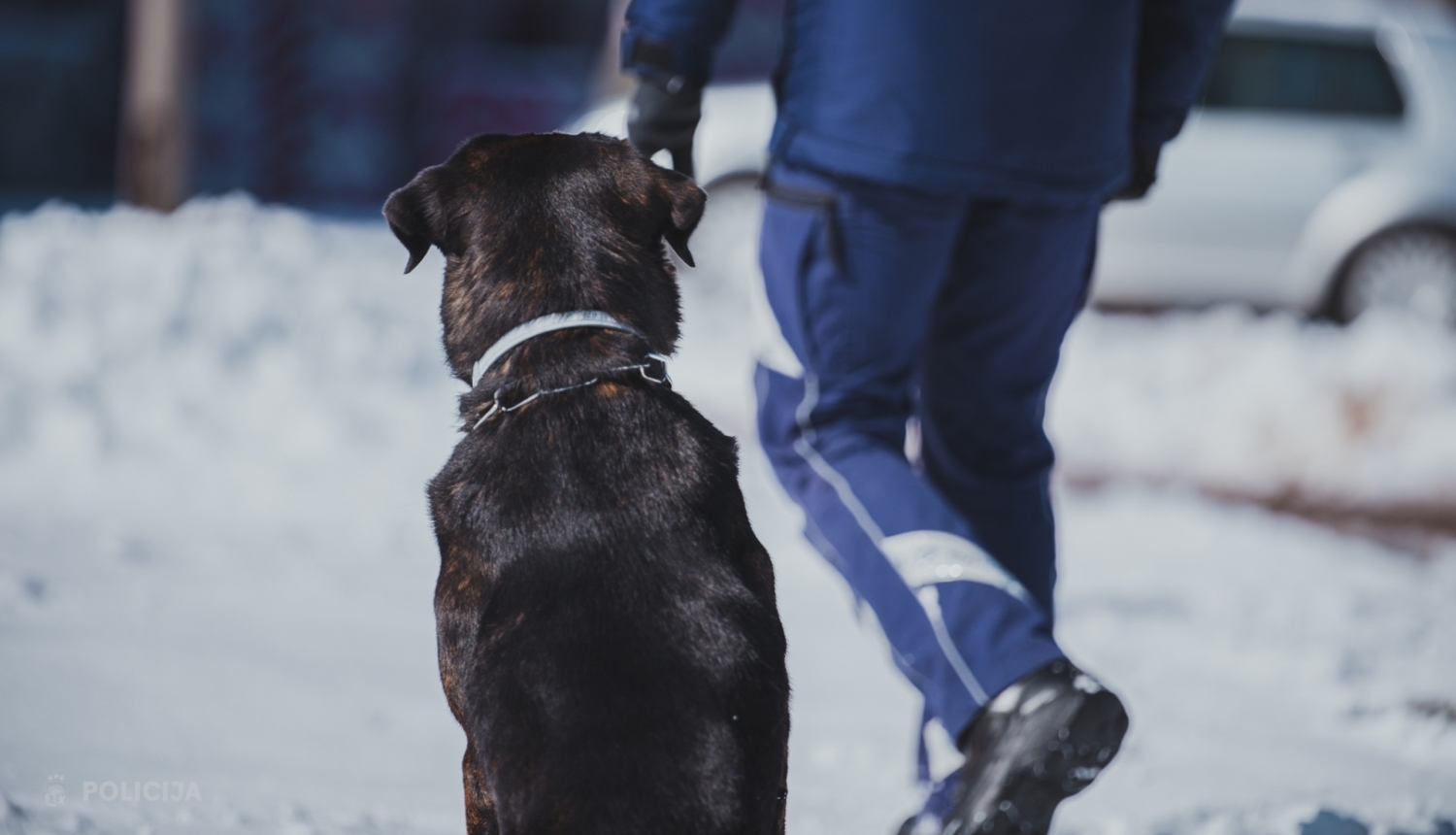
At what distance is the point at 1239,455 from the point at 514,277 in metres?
3.89

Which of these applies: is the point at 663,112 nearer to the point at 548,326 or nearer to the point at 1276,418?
the point at 548,326

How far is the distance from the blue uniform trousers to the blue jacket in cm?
5

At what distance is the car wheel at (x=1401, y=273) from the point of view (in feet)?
23.6

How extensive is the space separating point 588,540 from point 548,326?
12.3 inches

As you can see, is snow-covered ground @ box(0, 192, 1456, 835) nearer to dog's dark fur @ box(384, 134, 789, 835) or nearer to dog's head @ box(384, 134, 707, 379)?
dog's dark fur @ box(384, 134, 789, 835)

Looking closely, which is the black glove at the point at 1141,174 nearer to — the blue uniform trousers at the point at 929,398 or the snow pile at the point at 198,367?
the blue uniform trousers at the point at 929,398

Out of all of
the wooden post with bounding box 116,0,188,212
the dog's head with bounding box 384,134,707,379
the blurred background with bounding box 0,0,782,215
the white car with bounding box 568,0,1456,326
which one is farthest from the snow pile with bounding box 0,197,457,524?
the blurred background with bounding box 0,0,782,215

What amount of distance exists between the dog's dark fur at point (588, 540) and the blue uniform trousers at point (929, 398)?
29cm

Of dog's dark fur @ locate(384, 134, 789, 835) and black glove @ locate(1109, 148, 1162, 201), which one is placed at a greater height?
black glove @ locate(1109, 148, 1162, 201)

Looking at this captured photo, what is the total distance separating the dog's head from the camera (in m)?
1.65

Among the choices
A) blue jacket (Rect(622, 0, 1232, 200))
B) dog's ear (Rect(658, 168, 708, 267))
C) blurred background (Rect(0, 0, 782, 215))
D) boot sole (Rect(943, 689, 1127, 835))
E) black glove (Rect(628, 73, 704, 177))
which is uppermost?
blue jacket (Rect(622, 0, 1232, 200))

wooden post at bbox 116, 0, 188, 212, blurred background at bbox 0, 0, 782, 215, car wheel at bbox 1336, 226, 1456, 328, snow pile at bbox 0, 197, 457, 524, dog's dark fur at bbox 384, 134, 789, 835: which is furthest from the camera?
blurred background at bbox 0, 0, 782, 215

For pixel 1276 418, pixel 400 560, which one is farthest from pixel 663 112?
pixel 1276 418

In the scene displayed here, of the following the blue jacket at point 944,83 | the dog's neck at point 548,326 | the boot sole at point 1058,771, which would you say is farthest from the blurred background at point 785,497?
the dog's neck at point 548,326
